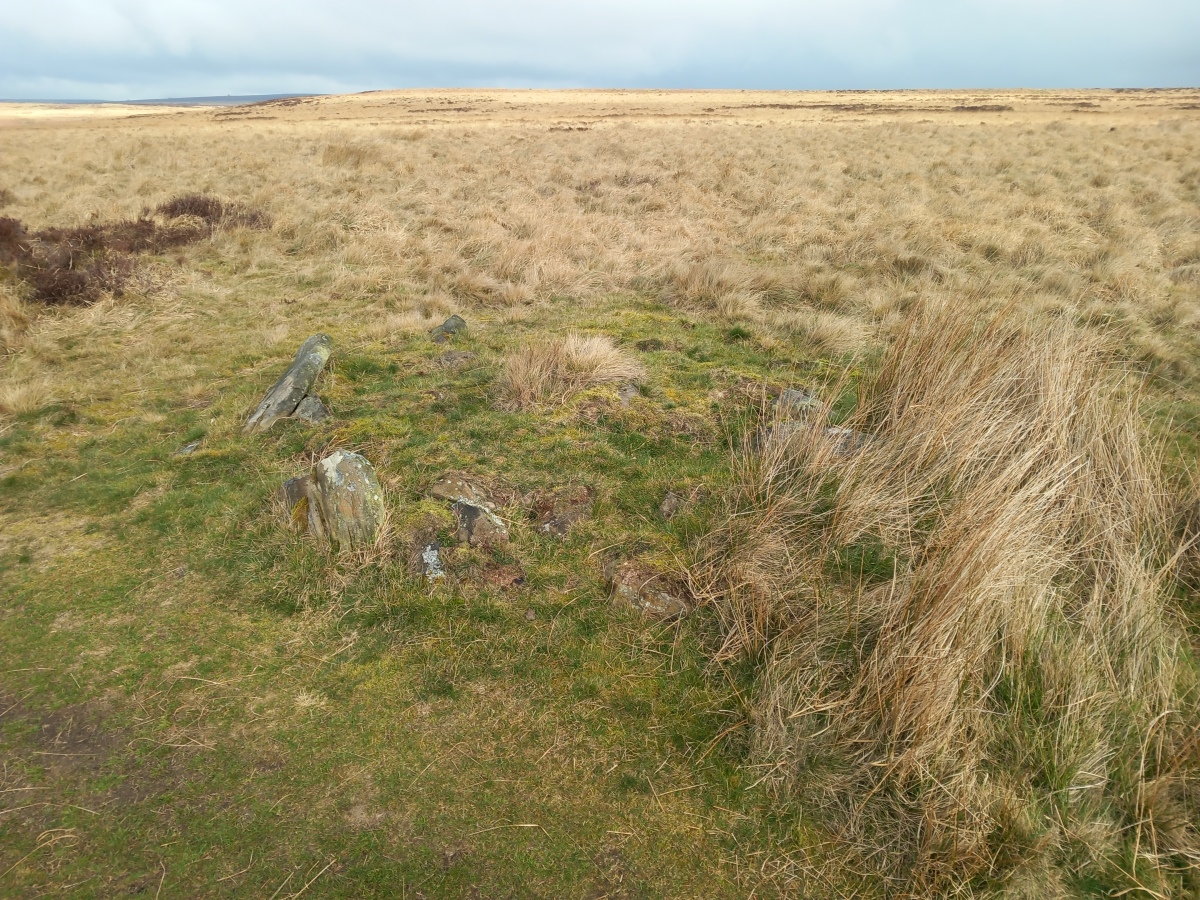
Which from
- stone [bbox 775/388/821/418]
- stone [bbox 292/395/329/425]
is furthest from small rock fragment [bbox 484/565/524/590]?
stone [bbox 292/395/329/425]

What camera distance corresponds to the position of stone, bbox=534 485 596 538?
15.3 ft

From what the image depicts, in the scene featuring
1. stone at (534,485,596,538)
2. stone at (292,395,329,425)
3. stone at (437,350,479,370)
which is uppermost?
stone at (437,350,479,370)

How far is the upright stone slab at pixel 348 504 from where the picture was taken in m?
4.39

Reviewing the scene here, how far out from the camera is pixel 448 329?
841 centimetres

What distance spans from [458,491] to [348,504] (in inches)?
30.1

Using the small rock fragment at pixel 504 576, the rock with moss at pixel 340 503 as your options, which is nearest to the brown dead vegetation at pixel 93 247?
the rock with moss at pixel 340 503

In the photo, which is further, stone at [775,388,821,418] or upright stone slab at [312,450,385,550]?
stone at [775,388,821,418]

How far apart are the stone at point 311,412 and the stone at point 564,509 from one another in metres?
2.48

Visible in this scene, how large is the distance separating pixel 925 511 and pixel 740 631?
143 cm

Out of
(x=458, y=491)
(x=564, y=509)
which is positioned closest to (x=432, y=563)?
(x=458, y=491)

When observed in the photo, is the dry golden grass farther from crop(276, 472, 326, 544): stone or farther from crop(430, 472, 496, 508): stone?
crop(430, 472, 496, 508): stone

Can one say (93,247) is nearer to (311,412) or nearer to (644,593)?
(311,412)

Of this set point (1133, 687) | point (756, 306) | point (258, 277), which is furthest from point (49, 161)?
point (1133, 687)

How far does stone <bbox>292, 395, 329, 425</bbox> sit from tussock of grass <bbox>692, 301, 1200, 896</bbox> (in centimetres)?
378
